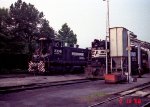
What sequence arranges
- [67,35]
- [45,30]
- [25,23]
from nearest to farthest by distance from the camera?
[25,23]
[45,30]
[67,35]

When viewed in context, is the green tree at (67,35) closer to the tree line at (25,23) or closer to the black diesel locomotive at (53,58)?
the tree line at (25,23)

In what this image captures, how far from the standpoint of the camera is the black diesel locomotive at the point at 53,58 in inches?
961

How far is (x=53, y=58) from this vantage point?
81.9 ft

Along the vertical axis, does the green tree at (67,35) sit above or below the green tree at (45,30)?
above

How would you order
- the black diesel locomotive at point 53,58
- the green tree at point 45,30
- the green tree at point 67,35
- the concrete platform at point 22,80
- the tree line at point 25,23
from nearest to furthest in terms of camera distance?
the concrete platform at point 22,80 → the black diesel locomotive at point 53,58 → the tree line at point 25,23 → the green tree at point 45,30 → the green tree at point 67,35

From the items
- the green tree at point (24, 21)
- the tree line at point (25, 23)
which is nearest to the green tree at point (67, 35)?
the tree line at point (25, 23)

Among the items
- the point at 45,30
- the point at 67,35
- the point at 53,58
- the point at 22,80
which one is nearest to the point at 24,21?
the point at 45,30

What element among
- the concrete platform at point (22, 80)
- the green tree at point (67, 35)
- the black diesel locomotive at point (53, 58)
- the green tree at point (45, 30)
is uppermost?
the green tree at point (67, 35)

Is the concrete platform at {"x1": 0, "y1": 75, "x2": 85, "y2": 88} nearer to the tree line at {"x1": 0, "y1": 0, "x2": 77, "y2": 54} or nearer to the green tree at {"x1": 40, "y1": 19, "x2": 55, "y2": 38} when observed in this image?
the tree line at {"x1": 0, "y1": 0, "x2": 77, "y2": 54}

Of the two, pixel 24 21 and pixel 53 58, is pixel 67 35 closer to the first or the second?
pixel 24 21

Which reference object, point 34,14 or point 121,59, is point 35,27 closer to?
point 34,14

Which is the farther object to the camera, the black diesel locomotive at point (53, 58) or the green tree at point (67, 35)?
the green tree at point (67, 35)

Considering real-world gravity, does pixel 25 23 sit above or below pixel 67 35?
below

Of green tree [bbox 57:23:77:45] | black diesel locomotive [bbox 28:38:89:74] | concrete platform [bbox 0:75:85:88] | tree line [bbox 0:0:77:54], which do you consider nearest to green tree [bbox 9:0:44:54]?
tree line [bbox 0:0:77:54]
